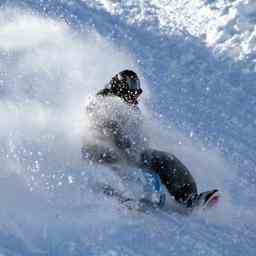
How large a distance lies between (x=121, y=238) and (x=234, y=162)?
3.32 metres

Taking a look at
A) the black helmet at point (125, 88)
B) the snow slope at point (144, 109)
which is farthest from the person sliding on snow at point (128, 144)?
the snow slope at point (144, 109)

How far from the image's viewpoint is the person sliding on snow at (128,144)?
6270 millimetres

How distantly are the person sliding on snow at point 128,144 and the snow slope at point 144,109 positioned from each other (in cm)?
22

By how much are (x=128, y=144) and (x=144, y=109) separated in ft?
9.14

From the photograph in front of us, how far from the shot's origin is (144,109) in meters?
9.41

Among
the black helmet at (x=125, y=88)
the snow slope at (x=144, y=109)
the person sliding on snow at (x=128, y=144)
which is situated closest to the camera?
the snow slope at (x=144, y=109)

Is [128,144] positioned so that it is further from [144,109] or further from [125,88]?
[144,109]

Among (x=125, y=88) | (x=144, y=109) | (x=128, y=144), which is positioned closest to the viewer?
(x=128, y=144)

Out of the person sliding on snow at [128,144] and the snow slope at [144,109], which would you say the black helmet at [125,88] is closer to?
the person sliding on snow at [128,144]

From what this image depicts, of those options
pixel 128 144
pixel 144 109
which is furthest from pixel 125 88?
pixel 144 109

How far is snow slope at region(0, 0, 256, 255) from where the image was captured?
5160 mm

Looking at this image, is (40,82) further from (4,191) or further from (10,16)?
(4,191)

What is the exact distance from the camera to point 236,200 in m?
6.91

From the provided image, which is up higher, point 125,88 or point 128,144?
point 125,88
